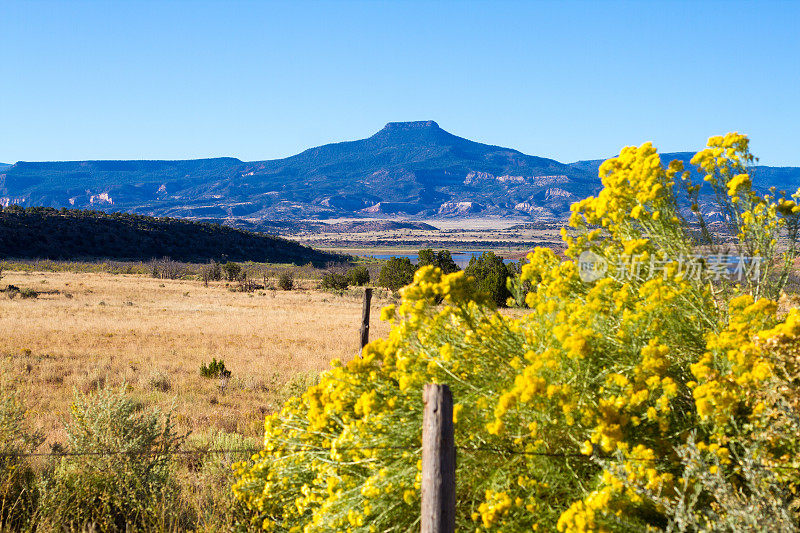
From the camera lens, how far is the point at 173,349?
1520cm

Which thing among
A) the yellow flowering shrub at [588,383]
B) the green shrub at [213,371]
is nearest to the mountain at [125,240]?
the green shrub at [213,371]

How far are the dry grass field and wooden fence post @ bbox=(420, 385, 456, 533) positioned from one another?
364cm

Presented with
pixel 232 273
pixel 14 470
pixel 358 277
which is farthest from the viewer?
pixel 232 273

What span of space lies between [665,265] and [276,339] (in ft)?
49.4

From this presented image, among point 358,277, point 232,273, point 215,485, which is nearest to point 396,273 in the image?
point 358,277

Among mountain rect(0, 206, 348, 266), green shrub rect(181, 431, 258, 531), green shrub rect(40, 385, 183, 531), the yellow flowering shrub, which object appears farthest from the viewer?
mountain rect(0, 206, 348, 266)

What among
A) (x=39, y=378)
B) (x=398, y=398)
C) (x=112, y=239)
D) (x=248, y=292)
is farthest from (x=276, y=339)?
(x=112, y=239)

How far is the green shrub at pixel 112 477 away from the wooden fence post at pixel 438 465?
7.42ft

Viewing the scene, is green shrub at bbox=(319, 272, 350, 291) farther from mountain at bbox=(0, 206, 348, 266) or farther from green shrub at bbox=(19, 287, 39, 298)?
mountain at bbox=(0, 206, 348, 266)

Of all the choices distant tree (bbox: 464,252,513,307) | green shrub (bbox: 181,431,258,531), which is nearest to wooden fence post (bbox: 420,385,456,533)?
green shrub (bbox: 181,431,258,531)

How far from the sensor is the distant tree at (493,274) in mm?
25897

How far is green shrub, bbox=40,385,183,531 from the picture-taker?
15.0 feet

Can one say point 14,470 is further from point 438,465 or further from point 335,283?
point 335,283

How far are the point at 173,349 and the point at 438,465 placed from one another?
13.6m
